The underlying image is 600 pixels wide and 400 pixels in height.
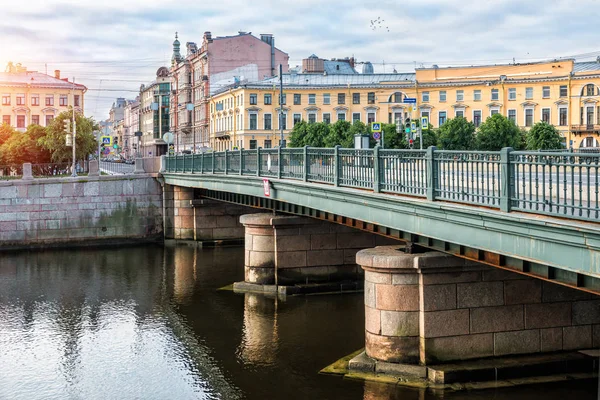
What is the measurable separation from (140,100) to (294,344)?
13656 cm

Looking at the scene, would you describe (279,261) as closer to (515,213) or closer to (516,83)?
(515,213)

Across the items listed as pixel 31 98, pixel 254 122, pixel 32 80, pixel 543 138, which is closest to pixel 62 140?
pixel 254 122

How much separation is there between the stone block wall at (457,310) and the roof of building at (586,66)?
213 ft

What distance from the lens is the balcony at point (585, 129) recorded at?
7556 centimetres

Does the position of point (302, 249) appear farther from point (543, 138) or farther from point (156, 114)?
point (156, 114)

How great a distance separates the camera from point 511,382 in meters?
15.5

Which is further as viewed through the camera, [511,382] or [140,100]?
[140,100]

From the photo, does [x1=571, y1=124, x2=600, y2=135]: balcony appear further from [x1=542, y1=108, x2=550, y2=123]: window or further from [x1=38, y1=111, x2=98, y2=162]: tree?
[x1=38, y1=111, x2=98, y2=162]: tree

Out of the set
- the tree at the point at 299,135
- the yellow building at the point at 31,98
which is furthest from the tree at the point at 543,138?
the yellow building at the point at 31,98

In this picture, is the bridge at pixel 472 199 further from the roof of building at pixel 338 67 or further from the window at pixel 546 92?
the roof of building at pixel 338 67

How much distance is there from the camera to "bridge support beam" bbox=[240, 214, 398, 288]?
2595 cm

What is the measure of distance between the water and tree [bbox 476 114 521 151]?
42.3 m

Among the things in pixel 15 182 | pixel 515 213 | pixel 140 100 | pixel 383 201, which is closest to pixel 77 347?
pixel 383 201

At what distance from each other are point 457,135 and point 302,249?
46695mm
